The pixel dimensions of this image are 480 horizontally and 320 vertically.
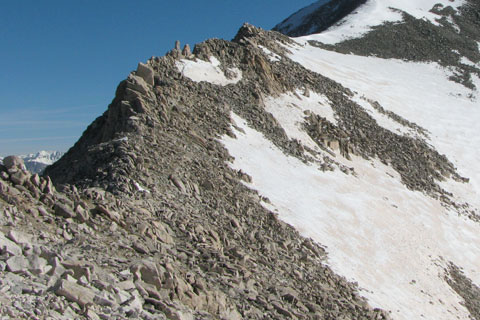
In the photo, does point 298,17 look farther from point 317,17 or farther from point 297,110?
point 297,110

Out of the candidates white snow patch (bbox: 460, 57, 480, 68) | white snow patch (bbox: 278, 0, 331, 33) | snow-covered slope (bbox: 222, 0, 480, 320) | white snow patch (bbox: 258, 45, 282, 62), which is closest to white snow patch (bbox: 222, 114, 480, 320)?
snow-covered slope (bbox: 222, 0, 480, 320)

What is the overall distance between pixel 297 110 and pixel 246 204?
1659cm

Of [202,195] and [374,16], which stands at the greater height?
[374,16]

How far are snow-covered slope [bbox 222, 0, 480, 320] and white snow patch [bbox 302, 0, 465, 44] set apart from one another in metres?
34.3

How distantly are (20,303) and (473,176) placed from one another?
39.9 metres

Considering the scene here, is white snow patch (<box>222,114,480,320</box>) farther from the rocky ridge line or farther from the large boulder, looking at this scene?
the large boulder

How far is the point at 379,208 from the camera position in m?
26.0

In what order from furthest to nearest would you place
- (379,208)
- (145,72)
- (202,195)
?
A: (379,208) → (145,72) → (202,195)

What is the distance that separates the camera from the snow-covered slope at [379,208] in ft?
63.3

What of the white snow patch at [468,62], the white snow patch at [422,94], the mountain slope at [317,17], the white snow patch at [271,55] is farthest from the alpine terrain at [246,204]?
the mountain slope at [317,17]

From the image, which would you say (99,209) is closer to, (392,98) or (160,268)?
(160,268)

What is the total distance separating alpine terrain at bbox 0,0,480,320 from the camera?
958 centimetres

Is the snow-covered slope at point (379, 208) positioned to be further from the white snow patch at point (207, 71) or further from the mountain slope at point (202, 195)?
the white snow patch at point (207, 71)

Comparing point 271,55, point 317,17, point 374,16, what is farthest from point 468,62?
point 271,55
